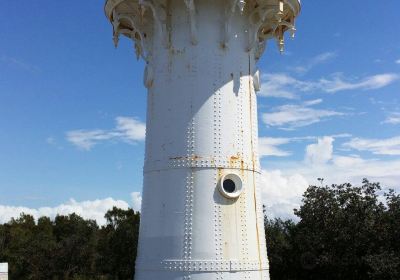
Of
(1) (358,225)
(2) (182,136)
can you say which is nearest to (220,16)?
(2) (182,136)

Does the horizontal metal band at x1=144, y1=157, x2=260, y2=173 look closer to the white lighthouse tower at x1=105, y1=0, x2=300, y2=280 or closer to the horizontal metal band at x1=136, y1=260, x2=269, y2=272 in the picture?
the white lighthouse tower at x1=105, y1=0, x2=300, y2=280

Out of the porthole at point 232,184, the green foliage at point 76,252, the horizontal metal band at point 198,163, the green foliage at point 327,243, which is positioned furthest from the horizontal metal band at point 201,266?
the green foliage at point 76,252

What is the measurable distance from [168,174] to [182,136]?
0.98 m

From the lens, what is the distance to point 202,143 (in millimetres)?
11250

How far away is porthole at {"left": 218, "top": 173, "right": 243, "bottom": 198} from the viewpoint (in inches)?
438

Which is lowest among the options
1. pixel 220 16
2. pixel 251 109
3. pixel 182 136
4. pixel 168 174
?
pixel 168 174

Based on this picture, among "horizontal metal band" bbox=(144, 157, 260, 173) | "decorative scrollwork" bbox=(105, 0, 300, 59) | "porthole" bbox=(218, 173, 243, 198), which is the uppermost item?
"decorative scrollwork" bbox=(105, 0, 300, 59)

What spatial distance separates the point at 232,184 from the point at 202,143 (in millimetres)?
1242

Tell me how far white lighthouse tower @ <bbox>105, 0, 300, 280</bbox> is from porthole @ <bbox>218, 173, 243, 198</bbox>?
0.02 meters

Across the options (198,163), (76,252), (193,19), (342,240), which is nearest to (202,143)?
(198,163)

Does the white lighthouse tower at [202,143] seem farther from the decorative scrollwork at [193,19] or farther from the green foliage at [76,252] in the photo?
the green foliage at [76,252]

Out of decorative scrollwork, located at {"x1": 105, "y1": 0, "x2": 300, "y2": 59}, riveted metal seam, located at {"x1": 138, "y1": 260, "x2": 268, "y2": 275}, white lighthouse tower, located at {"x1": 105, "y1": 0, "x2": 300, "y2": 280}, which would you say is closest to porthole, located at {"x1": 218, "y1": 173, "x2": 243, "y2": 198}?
white lighthouse tower, located at {"x1": 105, "y1": 0, "x2": 300, "y2": 280}

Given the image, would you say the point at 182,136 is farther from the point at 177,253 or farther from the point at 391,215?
the point at 391,215

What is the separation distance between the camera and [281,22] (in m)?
13.2
